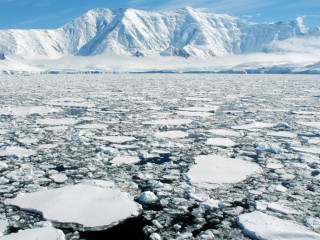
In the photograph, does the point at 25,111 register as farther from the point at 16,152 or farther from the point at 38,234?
the point at 38,234

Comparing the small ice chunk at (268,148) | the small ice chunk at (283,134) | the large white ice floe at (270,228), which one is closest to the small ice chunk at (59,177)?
the large white ice floe at (270,228)

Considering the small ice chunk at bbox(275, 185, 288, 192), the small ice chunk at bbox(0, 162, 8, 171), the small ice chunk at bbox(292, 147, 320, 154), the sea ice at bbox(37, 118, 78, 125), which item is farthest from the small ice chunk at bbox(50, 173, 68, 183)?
the small ice chunk at bbox(292, 147, 320, 154)

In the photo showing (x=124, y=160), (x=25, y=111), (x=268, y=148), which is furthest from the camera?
(x=25, y=111)

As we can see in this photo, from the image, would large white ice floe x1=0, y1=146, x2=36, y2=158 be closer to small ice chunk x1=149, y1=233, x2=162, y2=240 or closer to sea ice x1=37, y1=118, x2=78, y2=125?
sea ice x1=37, y1=118, x2=78, y2=125

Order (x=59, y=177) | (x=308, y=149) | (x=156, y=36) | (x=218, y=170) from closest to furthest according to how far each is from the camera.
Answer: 1. (x=59, y=177)
2. (x=218, y=170)
3. (x=308, y=149)
4. (x=156, y=36)

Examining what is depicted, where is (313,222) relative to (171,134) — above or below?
above

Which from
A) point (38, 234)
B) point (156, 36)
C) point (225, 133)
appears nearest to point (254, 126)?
point (225, 133)
